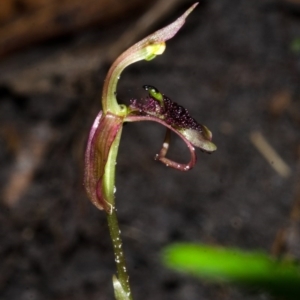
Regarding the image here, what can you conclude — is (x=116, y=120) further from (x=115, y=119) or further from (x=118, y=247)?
(x=118, y=247)

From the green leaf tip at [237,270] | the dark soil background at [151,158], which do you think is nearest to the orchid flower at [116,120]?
the green leaf tip at [237,270]

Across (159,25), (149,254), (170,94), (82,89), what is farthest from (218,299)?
(159,25)

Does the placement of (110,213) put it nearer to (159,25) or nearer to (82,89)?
(82,89)

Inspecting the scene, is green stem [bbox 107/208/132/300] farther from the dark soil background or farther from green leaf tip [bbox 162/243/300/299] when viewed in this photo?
the dark soil background

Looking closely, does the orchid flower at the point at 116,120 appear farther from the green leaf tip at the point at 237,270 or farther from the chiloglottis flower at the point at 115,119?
the green leaf tip at the point at 237,270

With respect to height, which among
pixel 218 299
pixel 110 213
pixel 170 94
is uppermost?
pixel 110 213

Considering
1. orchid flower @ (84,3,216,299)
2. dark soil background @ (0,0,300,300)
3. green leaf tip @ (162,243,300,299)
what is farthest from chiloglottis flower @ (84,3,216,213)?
dark soil background @ (0,0,300,300)

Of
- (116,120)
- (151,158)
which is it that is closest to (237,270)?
(116,120)
